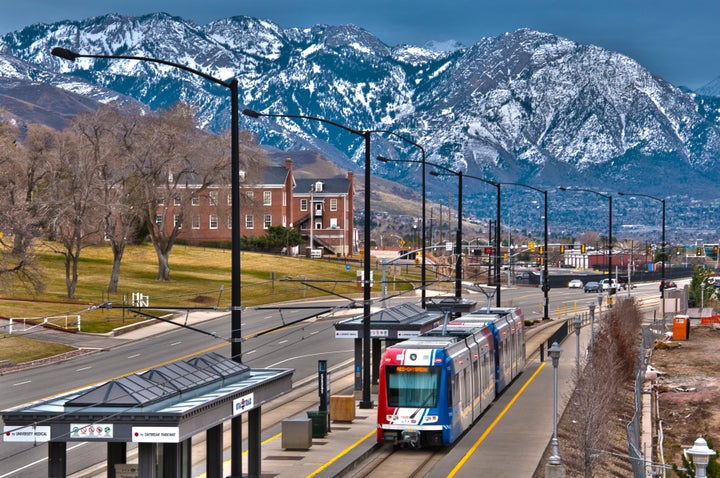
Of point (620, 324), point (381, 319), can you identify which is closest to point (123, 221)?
point (620, 324)

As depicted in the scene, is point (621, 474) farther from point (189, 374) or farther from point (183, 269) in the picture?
point (183, 269)

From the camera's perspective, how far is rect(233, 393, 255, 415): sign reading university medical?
24.5 metres

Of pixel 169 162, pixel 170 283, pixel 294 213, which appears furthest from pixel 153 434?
pixel 294 213

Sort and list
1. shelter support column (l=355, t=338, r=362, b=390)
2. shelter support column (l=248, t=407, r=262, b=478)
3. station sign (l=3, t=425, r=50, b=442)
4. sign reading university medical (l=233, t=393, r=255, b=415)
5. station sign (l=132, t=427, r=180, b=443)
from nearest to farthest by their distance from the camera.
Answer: station sign (l=3, t=425, r=50, b=442), station sign (l=132, t=427, r=180, b=443), sign reading university medical (l=233, t=393, r=255, b=415), shelter support column (l=248, t=407, r=262, b=478), shelter support column (l=355, t=338, r=362, b=390)

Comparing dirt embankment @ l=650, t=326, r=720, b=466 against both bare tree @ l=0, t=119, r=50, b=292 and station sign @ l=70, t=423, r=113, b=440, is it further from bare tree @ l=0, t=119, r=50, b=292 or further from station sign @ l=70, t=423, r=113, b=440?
bare tree @ l=0, t=119, r=50, b=292

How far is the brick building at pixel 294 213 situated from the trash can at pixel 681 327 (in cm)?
7147

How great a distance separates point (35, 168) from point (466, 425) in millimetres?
82088

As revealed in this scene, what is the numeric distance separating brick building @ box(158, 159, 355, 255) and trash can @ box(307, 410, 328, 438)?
11451 cm

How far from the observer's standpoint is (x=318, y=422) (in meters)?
37.8

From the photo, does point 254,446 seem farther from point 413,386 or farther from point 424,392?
point 424,392

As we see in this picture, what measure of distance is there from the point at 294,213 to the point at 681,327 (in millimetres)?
90005

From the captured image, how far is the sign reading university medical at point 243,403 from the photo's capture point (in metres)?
24.5

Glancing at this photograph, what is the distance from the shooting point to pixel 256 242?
151 meters

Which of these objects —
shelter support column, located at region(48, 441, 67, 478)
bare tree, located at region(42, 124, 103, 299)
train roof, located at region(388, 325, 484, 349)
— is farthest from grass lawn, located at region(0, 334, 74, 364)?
shelter support column, located at region(48, 441, 67, 478)
